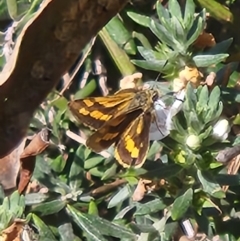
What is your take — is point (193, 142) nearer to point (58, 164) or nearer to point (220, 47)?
point (220, 47)

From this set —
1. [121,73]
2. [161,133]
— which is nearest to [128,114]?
[161,133]

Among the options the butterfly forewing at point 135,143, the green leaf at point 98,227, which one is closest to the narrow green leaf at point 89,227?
the green leaf at point 98,227

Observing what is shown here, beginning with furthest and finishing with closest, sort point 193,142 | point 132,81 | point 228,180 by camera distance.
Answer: point 132,81, point 228,180, point 193,142

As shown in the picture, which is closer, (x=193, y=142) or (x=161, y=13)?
(x=193, y=142)

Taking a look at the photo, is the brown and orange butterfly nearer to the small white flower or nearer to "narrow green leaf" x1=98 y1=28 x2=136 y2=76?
the small white flower

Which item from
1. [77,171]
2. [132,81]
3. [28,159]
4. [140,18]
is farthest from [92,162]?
[140,18]

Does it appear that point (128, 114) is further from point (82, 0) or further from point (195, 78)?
point (82, 0)

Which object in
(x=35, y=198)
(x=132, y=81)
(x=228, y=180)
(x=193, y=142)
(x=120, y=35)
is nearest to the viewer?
(x=193, y=142)
